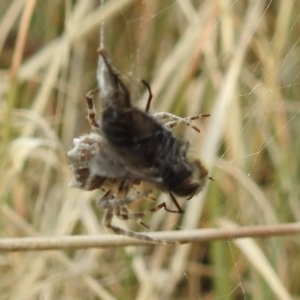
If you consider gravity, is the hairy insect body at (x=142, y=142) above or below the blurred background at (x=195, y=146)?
above

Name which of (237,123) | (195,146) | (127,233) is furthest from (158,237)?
(237,123)

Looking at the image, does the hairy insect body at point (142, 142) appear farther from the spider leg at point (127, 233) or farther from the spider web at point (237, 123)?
the spider web at point (237, 123)

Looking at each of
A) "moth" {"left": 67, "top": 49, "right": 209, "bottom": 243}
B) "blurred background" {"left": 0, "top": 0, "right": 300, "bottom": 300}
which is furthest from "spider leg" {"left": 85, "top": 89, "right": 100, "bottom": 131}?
"blurred background" {"left": 0, "top": 0, "right": 300, "bottom": 300}

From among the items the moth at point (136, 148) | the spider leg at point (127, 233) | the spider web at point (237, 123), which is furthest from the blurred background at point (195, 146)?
the moth at point (136, 148)

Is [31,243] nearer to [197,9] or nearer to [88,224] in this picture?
[88,224]

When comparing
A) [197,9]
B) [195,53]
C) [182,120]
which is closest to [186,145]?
[182,120]

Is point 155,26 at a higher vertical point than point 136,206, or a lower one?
higher

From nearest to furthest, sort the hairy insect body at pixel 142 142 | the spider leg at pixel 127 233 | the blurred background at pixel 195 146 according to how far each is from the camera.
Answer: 1. the hairy insect body at pixel 142 142
2. the spider leg at pixel 127 233
3. the blurred background at pixel 195 146

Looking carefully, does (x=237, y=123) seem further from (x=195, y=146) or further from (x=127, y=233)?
(x=127, y=233)
